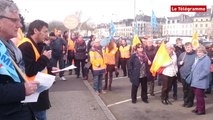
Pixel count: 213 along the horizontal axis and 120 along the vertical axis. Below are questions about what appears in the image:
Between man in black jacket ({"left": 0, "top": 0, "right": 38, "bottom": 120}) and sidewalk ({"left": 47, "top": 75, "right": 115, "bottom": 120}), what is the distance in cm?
444

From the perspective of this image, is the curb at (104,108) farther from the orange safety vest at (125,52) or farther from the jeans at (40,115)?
the orange safety vest at (125,52)

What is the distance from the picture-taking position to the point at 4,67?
2432 mm

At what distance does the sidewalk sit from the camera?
723 centimetres

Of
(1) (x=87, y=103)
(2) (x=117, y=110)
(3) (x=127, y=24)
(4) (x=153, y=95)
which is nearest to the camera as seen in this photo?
(2) (x=117, y=110)

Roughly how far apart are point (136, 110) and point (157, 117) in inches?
32.3

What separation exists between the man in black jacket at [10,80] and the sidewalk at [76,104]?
444cm

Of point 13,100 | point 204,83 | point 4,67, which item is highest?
point 4,67

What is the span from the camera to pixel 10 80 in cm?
251

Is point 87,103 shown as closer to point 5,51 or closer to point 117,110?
point 117,110

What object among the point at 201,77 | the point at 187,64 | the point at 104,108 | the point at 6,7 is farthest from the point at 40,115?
the point at 187,64

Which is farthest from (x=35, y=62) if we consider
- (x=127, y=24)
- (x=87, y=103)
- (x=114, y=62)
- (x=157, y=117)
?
(x=127, y=24)

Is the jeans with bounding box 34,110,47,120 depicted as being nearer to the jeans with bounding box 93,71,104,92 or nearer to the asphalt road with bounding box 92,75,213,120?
the asphalt road with bounding box 92,75,213,120

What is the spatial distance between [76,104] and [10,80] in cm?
598

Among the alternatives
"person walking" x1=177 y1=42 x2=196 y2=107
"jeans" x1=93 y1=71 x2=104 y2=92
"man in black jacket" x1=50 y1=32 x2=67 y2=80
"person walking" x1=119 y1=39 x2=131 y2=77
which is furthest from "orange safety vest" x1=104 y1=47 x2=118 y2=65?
"person walking" x1=119 y1=39 x2=131 y2=77
